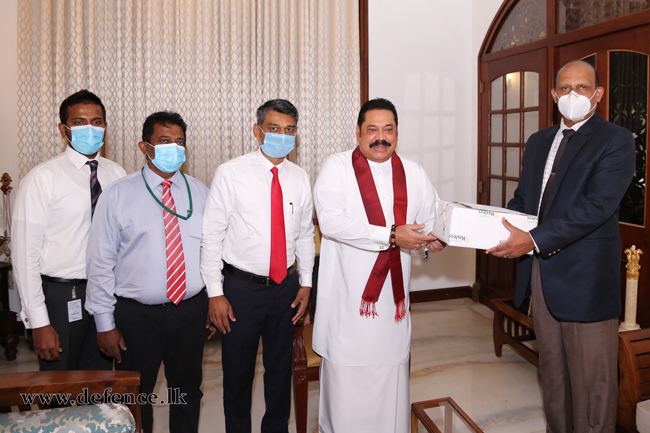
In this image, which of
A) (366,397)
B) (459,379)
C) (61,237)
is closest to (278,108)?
(61,237)

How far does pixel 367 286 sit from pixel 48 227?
4.56 feet

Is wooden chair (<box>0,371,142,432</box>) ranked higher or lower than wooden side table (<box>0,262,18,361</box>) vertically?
higher

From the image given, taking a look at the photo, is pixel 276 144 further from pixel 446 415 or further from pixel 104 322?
pixel 446 415

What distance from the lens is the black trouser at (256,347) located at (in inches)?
86.8

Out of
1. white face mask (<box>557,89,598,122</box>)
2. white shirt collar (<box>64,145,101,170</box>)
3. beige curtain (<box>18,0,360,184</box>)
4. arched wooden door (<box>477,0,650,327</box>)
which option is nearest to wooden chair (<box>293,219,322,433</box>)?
white shirt collar (<box>64,145,101,170</box>)

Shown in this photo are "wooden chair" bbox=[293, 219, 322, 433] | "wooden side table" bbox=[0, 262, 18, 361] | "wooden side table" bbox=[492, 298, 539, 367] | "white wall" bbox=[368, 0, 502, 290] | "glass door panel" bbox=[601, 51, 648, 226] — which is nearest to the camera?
"wooden chair" bbox=[293, 219, 322, 433]

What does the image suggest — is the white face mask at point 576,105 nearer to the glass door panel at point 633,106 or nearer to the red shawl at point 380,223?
the red shawl at point 380,223

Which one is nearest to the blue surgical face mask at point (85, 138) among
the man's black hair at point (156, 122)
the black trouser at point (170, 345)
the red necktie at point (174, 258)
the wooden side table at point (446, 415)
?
the man's black hair at point (156, 122)

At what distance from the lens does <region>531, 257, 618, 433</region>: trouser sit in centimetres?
214

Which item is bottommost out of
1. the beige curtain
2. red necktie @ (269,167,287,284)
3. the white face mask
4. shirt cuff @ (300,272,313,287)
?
shirt cuff @ (300,272,313,287)

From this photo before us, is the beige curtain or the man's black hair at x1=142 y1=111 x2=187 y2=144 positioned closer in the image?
the man's black hair at x1=142 y1=111 x2=187 y2=144

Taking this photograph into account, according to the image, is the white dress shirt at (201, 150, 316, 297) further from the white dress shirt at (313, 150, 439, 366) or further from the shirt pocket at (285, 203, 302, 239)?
the white dress shirt at (313, 150, 439, 366)

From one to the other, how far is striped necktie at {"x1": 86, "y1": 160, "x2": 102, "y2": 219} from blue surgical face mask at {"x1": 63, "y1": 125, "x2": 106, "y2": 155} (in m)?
0.06

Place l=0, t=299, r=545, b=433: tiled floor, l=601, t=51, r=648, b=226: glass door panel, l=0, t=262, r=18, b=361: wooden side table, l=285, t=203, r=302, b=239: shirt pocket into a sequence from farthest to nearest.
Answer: l=0, t=262, r=18, b=361: wooden side table < l=601, t=51, r=648, b=226: glass door panel < l=0, t=299, r=545, b=433: tiled floor < l=285, t=203, r=302, b=239: shirt pocket
